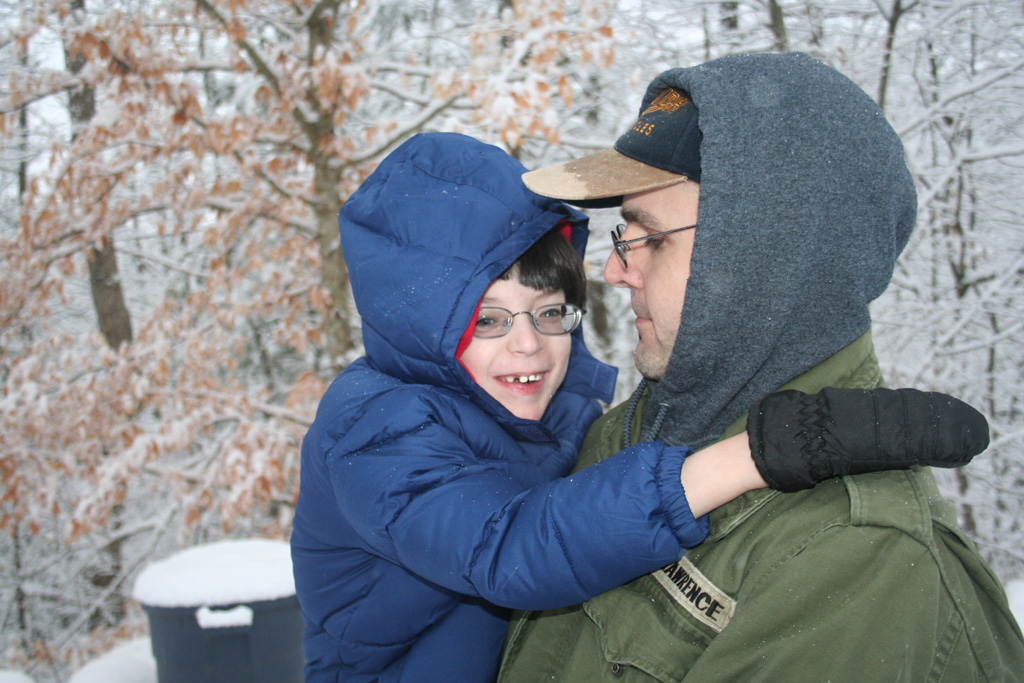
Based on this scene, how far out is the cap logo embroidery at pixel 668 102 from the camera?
1609 millimetres

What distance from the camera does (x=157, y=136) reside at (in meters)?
5.64

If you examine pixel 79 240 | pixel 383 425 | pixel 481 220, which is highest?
pixel 481 220

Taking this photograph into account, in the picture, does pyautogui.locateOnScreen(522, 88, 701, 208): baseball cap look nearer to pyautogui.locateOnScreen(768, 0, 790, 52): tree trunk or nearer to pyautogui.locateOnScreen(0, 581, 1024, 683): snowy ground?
pyautogui.locateOnScreen(0, 581, 1024, 683): snowy ground

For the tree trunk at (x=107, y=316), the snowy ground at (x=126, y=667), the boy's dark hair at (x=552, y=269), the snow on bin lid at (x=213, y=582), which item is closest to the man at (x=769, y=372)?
the boy's dark hair at (x=552, y=269)

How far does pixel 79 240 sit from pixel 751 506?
6.93 metres

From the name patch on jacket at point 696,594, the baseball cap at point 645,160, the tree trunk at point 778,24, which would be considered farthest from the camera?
the tree trunk at point 778,24

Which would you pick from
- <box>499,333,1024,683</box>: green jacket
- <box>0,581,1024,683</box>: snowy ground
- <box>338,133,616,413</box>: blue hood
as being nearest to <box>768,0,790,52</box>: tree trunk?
<box>0,581,1024,683</box>: snowy ground

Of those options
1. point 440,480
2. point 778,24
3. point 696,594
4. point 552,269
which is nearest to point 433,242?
point 552,269

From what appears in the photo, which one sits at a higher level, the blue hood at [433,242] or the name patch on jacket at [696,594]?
the blue hood at [433,242]

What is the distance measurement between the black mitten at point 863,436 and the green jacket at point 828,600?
6 cm

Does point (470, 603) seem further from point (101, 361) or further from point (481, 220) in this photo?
point (101, 361)

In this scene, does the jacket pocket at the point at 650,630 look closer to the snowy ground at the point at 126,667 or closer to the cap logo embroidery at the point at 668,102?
the cap logo embroidery at the point at 668,102

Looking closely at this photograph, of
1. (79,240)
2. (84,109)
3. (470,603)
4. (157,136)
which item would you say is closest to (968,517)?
(470,603)

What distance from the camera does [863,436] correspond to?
1.17 m
